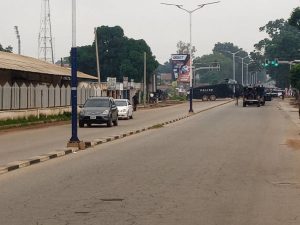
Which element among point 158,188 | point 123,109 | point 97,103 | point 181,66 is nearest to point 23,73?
point 123,109

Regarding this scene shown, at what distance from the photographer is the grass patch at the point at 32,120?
124 feet

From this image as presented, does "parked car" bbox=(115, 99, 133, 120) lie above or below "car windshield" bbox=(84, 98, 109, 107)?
below

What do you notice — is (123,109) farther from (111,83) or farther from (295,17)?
(295,17)

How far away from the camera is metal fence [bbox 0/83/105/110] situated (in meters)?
39.2

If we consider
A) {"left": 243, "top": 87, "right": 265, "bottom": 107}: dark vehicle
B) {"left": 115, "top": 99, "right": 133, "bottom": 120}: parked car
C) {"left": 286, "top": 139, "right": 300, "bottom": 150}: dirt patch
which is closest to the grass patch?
{"left": 115, "top": 99, "right": 133, "bottom": 120}: parked car

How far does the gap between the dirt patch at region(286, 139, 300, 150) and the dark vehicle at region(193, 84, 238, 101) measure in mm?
86241

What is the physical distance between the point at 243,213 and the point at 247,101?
6899 centimetres

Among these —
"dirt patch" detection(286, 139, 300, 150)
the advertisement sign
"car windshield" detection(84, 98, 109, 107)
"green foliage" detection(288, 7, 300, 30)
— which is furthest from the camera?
"green foliage" detection(288, 7, 300, 30)

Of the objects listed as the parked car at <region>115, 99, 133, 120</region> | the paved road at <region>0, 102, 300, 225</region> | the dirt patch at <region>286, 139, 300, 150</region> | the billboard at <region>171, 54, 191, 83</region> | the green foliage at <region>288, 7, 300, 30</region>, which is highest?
the green foliage at <region>288, 7, 300, 30</region>

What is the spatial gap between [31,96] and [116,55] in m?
64.9

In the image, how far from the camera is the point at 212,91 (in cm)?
11269

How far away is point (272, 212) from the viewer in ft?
31.9

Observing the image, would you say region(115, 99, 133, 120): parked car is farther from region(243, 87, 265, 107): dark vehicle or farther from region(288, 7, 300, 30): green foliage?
region(288, 7, 300, 30): green foliage

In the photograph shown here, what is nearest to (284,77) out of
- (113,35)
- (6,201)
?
(113,35)
